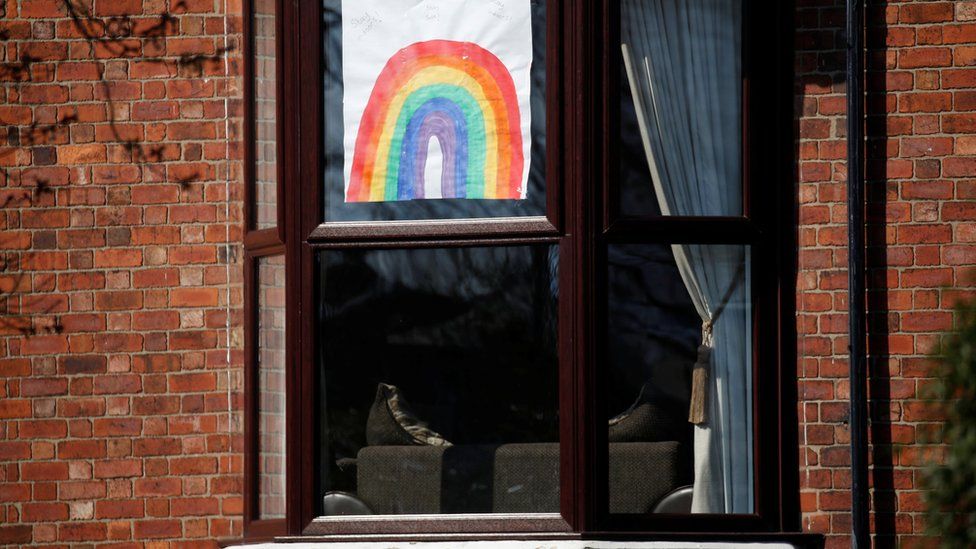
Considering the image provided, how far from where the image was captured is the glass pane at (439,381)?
5625 mm

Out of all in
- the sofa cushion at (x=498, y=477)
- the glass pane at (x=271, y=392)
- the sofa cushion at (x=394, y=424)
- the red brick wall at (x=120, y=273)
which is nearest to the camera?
the sofa cushion at (x=498, y=477)

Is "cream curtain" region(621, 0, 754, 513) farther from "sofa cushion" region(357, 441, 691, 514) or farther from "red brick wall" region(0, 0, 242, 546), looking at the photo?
"red brick wall" region(0, 0, 242, 546)

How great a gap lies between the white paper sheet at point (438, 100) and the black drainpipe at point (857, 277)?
131 centimetres

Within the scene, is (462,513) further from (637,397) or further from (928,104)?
(928,104)

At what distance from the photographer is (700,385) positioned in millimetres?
5688

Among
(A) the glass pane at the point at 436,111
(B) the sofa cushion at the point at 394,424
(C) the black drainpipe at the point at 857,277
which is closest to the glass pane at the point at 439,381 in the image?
(B) the sofa cushion at the point at 394,424

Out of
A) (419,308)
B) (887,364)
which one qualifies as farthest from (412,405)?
(887,364)

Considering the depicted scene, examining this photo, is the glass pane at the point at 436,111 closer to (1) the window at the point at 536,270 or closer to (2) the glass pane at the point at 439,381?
(1) the window at the point at 536,270

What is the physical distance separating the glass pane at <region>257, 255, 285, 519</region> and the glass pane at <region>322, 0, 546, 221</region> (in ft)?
1.73

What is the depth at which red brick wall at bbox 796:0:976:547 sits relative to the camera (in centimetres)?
592

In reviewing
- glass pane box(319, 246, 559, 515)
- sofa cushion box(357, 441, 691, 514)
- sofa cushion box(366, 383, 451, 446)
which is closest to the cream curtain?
sofa cushion box(357, 441, 691, 514)

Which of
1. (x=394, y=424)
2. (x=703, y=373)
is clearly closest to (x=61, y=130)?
(x=394, y=424)

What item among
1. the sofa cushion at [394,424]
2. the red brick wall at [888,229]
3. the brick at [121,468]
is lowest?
the brick at [121,468]

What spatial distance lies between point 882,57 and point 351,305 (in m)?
2.35
